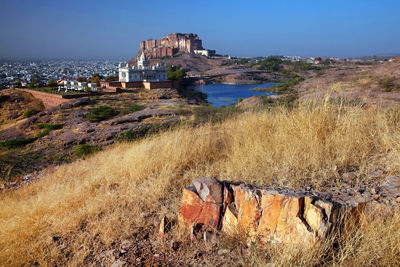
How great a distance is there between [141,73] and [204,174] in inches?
1309

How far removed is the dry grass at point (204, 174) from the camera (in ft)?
5.33

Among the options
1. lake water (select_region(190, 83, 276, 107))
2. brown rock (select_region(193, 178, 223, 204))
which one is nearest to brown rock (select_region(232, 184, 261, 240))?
brown rock (select_region(193, 178, 223, 204))

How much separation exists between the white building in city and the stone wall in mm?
9551

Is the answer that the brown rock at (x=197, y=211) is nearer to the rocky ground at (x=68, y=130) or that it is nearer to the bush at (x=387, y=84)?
the rocky ground at (x=68, y=130)

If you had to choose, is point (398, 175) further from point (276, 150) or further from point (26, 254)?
point (26, 254)

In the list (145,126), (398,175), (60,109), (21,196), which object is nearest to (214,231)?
(398,175)

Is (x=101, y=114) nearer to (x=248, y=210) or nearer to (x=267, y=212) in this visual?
(x=248, y=210)

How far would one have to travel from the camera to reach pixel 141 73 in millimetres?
34375

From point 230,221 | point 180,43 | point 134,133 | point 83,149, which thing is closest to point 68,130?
point 83,149

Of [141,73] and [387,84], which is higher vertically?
[141,73]

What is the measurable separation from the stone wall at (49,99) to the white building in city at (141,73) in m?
9.55

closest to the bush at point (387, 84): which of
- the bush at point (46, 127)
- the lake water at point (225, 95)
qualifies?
the bush at point (46, 127)

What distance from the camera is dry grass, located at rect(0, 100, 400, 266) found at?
5.33 ft

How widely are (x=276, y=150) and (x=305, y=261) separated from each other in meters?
1.49
